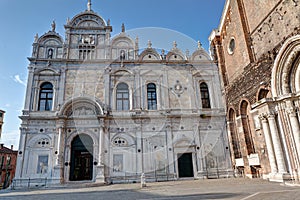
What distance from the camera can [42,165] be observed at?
12.8 metres

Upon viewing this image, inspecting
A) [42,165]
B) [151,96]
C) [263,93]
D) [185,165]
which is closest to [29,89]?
[42,165]

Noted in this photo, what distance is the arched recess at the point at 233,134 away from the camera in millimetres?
13586

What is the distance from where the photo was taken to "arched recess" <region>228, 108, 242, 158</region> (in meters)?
13.6

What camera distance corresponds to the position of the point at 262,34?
11.1m

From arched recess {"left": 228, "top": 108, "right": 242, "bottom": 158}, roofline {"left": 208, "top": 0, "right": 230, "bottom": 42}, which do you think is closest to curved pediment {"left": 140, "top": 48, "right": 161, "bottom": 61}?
roofline {"left": 208, "top": 0, "right": 230, "bottom": 42}

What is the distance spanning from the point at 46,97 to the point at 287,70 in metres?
14.7

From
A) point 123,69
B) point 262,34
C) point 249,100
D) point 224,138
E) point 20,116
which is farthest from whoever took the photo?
point 123,69

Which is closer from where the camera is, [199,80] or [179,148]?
[179,148]

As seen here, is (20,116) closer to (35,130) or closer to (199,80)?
(35,130)

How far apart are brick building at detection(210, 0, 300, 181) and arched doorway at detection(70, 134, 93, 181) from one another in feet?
31.8

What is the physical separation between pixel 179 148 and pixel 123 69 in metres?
7.11

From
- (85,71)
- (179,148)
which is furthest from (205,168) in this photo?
(85,71)

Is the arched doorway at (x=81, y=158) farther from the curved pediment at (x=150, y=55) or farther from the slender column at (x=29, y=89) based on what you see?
the curved pediment at (x=150, y=55)

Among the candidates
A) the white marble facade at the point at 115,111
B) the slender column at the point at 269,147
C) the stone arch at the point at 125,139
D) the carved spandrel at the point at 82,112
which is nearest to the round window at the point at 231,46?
the white marble facade at the point at 115,111
